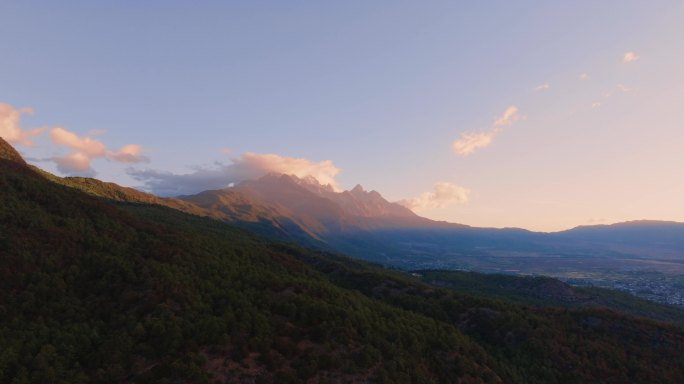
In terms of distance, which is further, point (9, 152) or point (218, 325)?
point (9, 152)

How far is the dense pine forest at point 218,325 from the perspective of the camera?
1353 inches

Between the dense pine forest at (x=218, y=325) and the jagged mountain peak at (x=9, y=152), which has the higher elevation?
the jagged mountain peak at (x=9, y=152)

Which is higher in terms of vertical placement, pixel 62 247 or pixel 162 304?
pixel 62 247

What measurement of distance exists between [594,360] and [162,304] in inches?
2276

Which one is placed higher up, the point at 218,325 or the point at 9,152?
the point at 9,152

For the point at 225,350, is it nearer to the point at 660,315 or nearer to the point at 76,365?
the point at 76,365

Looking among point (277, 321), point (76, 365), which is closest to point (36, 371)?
point (76, 365)

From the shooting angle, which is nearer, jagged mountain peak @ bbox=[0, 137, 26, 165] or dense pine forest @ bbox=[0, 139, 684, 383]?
dense pine forest @ bbox=[0, 139, 684, 383]

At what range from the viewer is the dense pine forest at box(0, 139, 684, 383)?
3438 centimetres

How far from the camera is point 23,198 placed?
59281 millimetres

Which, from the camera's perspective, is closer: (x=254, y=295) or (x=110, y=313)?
(x=110, y=313)

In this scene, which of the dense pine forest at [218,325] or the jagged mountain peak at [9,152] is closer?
the dense pine forest at [218,325]

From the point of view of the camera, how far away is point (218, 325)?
39094 millimetres

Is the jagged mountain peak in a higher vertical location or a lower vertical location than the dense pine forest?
higher
